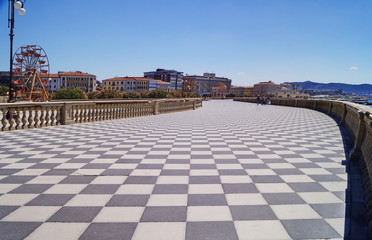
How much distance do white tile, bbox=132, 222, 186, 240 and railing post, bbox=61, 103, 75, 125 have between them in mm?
10432

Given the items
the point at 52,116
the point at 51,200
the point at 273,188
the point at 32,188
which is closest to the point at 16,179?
the point at 32,188

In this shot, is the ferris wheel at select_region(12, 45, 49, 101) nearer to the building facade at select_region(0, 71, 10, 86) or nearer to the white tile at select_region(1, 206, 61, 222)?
the white tile at select_region(1, 206, 61, 222)

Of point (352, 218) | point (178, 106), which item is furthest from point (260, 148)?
point (178, 106)

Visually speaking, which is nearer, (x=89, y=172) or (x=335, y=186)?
(x=335, y=186)

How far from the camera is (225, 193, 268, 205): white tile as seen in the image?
3.71m

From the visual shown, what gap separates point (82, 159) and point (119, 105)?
1016cm

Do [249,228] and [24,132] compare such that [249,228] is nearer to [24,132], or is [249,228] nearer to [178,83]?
[24,132]

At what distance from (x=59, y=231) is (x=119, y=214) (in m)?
0.66

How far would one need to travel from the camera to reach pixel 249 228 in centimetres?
302

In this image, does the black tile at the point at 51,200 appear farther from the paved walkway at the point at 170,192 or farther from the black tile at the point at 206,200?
the black tile at the point at 206,200

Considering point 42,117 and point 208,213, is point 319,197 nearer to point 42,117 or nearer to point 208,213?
point 208,213

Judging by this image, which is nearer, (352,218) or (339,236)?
(339,236)

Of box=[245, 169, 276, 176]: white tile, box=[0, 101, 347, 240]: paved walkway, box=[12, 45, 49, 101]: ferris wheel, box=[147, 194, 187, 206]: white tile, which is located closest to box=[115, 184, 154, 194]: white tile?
box=[0, 101, 347, 240]: paved walkway

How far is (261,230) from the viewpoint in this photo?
2.97 metres
